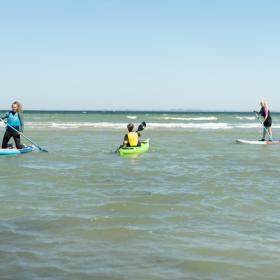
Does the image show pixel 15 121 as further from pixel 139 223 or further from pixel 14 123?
pixel 139 223

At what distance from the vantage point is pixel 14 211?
6.91m

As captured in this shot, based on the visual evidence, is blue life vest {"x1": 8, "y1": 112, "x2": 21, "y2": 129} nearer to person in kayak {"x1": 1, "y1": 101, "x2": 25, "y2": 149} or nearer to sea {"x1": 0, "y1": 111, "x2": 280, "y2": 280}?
person in kayak {"x1": 1, "y1": 101, "x2": 25, "y2": 149}

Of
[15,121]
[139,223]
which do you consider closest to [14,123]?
[15,121]

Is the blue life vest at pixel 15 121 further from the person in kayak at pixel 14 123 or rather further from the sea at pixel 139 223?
the sea at pixel 139 223

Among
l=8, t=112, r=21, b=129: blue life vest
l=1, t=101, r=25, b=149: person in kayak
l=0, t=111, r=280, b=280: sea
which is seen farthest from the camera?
l=8, t=112, r=21, b=129: blue life vest

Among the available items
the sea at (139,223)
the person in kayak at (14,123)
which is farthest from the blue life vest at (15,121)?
the sea at (139,223)

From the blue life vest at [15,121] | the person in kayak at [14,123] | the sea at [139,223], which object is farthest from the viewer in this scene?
the blue life vest at [15,121]

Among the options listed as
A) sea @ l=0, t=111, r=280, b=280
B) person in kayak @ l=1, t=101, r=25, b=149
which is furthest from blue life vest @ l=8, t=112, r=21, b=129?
sea @ l=0, t=111, r=280, b=280

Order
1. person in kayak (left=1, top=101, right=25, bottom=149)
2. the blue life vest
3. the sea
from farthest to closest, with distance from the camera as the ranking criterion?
the blue life vest → person in kayak (left=1, top=101, right=25, bottom=149) → the sea

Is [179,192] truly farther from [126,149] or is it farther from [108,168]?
[126,149]

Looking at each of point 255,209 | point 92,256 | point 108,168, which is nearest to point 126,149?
point 108,168

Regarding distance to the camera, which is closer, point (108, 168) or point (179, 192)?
point (179, 192)

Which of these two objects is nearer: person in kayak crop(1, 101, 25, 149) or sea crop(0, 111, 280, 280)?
sea crop(0, 111, 280, 280)

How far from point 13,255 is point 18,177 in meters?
5.40
